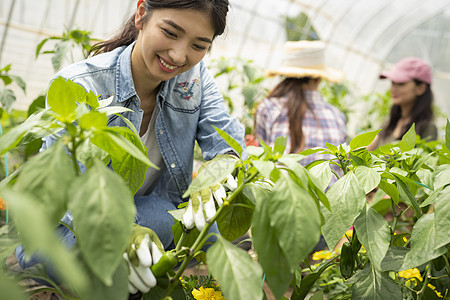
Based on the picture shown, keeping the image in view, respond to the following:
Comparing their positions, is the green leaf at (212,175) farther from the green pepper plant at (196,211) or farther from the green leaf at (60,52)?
the green leaf at (60,52)

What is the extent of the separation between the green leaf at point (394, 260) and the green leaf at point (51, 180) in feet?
1.94

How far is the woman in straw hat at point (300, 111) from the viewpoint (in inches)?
94.0

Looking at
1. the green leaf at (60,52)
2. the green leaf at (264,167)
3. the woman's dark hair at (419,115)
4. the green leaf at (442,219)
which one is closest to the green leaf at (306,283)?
A: the green leaf at (442,219)

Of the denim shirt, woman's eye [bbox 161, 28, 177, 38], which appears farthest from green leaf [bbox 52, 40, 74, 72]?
woman's eye [bbox 161, 28, 177, 38]

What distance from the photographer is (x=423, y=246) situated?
2.49ft

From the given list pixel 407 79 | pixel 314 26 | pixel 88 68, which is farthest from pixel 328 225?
pixel 314 26

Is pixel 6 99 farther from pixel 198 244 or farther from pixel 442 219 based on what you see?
pixel 442 219

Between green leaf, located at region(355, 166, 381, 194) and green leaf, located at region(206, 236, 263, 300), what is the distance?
28cm

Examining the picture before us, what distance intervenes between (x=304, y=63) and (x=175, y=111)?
57.6 inches

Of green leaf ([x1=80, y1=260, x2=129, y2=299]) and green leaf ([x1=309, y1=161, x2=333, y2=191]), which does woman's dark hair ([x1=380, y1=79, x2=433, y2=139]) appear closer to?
green leaf ([x1=309, y1=161, x2=333, y2=191])

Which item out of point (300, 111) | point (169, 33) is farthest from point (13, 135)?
point (300, 111)

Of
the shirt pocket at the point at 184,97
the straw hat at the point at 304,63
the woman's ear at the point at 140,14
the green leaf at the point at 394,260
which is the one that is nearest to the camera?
the green leaf at the point at 394,260

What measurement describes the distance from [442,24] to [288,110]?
759 cm

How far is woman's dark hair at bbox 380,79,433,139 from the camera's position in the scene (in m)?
3.03
